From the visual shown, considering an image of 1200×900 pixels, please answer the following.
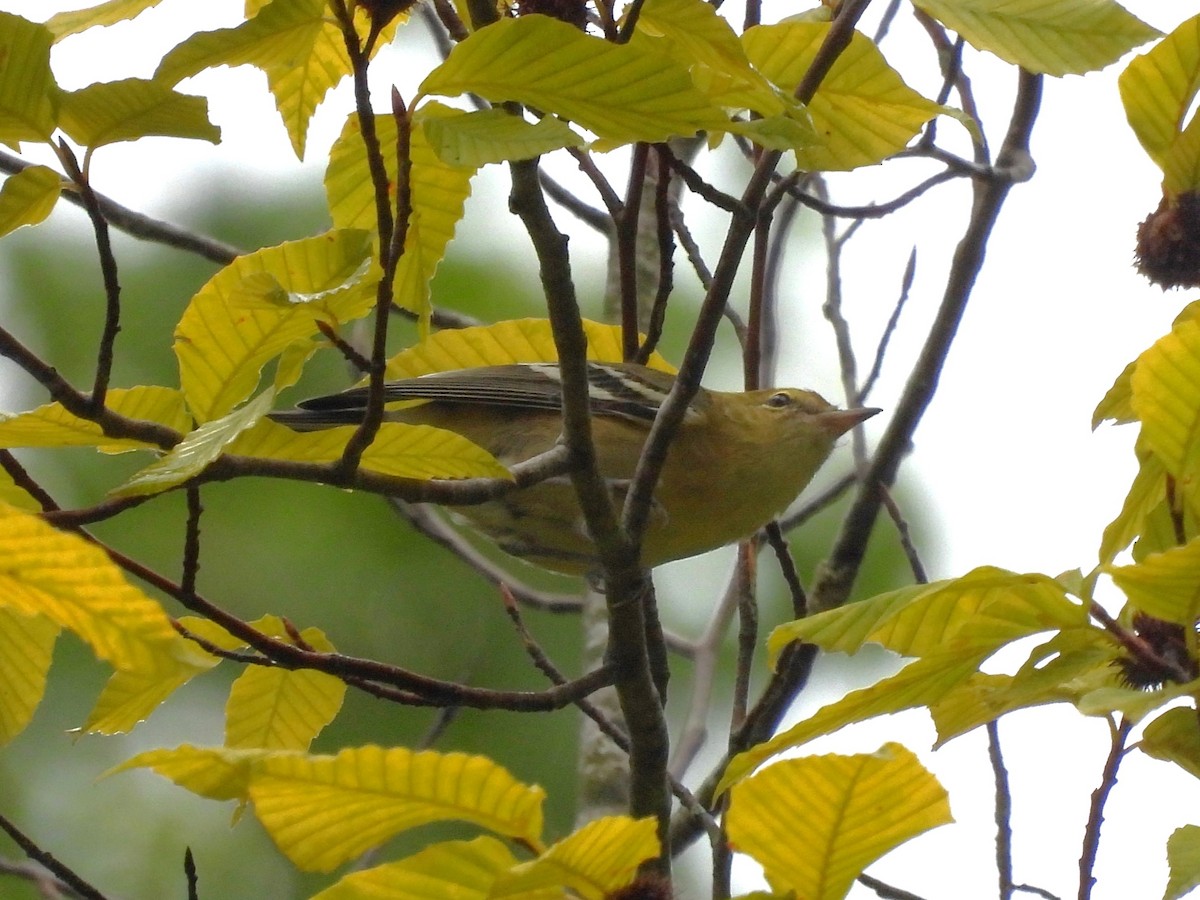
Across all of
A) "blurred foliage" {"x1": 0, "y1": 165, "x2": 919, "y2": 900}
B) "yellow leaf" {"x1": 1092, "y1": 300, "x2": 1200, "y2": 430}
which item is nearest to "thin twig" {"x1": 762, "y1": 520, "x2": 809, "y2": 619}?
"yellow leaf" {"x1": 1092, "y1": 300, "x2": 1200, "y2": 430}

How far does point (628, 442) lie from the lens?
12.9ft

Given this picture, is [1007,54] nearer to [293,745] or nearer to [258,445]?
[258,445]

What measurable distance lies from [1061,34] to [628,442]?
2252mm

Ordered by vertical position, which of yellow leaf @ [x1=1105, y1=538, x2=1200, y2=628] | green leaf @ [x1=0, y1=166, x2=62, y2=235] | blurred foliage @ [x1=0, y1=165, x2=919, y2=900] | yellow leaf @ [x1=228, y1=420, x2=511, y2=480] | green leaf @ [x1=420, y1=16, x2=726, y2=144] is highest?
green leaf @ [x1=420, y1=16, x2=726, y2=144]

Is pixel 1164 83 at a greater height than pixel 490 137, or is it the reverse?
pixel 1164 83

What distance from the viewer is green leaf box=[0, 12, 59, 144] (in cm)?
140

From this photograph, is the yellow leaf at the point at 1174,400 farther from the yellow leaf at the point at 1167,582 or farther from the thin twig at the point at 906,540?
the thin twig at the point at 906,540

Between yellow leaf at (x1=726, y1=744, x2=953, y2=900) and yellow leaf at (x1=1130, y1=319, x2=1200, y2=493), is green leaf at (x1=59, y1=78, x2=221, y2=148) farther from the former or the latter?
yellow leaf at (x1=1130, y1=319, x2=1200, y2=493)

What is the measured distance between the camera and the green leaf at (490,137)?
4.85 feet

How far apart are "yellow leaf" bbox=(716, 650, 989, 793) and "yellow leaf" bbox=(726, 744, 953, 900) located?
7.2 inches

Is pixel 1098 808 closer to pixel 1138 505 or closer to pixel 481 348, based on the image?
pixel 1138 505

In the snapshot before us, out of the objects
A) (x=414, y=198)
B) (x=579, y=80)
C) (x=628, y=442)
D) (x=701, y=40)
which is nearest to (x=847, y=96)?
(x=701, y=40)

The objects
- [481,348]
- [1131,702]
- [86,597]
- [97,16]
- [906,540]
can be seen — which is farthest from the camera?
[906,540]

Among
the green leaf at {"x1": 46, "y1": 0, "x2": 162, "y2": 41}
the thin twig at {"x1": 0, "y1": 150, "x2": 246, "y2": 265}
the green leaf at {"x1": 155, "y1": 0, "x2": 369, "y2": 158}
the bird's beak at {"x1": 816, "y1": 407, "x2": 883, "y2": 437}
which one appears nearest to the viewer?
the green leaf at {"x1": 155, "y1": 0, "x2": 369, "y2": 158}
